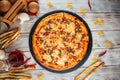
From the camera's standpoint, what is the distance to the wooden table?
1.75m

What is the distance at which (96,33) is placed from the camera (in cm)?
183

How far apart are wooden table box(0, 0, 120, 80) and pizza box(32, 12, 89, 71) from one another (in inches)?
1.7

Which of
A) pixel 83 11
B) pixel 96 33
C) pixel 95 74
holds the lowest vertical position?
pixel 95 74

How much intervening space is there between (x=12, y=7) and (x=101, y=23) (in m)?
0.53

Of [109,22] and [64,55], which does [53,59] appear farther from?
[109,22]

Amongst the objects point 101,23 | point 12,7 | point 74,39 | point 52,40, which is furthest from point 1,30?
point 101,23

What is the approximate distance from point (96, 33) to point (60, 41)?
0.72 ft

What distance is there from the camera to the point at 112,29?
6.10ft

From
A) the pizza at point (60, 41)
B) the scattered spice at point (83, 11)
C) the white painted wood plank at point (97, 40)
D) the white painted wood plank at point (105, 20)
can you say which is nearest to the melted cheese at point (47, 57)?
the pizza at point (60, 41)

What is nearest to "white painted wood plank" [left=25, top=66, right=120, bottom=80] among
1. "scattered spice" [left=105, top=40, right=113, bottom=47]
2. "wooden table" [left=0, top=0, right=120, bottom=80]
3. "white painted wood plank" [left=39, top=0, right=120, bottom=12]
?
"wooden table" [left=0, top=0, right=120, bottom=80]

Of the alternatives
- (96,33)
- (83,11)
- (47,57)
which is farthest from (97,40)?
(47,57)

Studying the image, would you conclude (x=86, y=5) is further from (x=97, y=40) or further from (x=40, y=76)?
(x=40, y=76)

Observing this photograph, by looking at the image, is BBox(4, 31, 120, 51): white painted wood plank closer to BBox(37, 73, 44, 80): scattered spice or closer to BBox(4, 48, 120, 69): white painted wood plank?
BBox(4, 48, 120, 69): white painted wood plank

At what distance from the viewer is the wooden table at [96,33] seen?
1.75 m
